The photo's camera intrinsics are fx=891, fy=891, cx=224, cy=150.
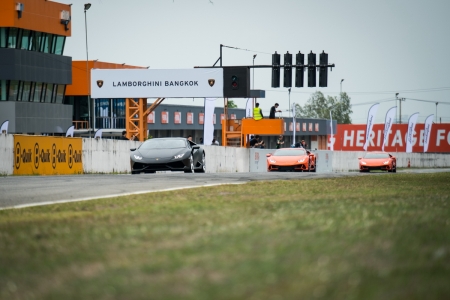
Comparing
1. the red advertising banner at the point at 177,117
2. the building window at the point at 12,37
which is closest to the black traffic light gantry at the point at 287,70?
the building window at the point at 12,37

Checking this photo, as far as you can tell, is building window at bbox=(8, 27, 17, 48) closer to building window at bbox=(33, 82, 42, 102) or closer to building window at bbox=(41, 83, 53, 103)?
building window at bbox=(33, 82, 42, 102)

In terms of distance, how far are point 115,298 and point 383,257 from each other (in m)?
1.92

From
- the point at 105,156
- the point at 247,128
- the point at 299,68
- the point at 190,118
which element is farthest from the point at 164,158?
the point at 190,118

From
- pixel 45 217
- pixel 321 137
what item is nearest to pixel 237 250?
pixel 45 217

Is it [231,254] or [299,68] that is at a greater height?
[299,68]

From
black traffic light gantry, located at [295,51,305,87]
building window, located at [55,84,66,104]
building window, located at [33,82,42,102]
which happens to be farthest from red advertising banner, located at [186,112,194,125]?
black traffic light gantry, located at [295,51,305,87]

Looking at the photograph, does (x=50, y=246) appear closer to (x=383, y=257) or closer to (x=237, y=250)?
(x=237, y=250)

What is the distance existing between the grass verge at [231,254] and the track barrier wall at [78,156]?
1744cm

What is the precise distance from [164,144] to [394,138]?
82257 millimetres

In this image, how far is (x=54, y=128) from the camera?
76.7 m

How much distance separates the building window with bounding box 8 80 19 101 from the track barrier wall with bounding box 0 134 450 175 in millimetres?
27032

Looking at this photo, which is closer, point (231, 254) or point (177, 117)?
point (231, 254)

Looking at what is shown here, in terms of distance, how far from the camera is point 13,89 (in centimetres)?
7069

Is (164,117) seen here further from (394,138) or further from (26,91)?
(394,138)
